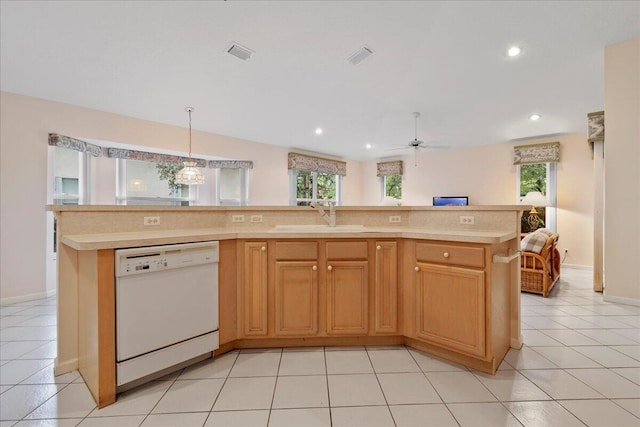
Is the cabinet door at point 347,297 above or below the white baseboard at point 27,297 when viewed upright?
above

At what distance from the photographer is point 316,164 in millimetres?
6543

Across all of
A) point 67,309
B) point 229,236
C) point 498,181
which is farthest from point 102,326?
point 498,181

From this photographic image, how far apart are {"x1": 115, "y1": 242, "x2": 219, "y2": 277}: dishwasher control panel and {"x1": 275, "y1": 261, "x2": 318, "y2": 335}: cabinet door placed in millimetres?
494

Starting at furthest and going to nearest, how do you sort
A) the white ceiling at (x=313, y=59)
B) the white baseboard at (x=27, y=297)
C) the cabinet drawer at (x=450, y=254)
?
the white baseboard at (x=27, y=297) < the white ceiling at (x=313, y=59) < the cabinet drawer at (x=450, y=254)

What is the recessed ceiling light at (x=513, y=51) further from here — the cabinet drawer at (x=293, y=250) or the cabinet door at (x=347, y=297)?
the cabinet drawer at (x=293, y=250)

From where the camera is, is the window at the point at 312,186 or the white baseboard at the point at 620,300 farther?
the window at the point at 312,186

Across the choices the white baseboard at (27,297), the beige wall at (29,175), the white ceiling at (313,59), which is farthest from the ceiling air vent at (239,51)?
the white baseboard at (27,297)

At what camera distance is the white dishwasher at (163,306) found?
148cm

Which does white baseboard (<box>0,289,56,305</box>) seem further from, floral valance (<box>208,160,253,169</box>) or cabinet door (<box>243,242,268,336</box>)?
cabinet door (<box>243,242,268,336</box>)

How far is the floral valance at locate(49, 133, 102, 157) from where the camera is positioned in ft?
11.1

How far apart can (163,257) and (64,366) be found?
1.04 meters

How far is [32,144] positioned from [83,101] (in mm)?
786

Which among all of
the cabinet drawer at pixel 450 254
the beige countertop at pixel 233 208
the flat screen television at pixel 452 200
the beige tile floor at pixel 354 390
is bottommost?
the beige tile floor at pixel 354 390

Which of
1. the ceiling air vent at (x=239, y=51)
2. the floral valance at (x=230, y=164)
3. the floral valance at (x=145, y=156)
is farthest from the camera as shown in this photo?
the floral valance at (x=230, y=164)
